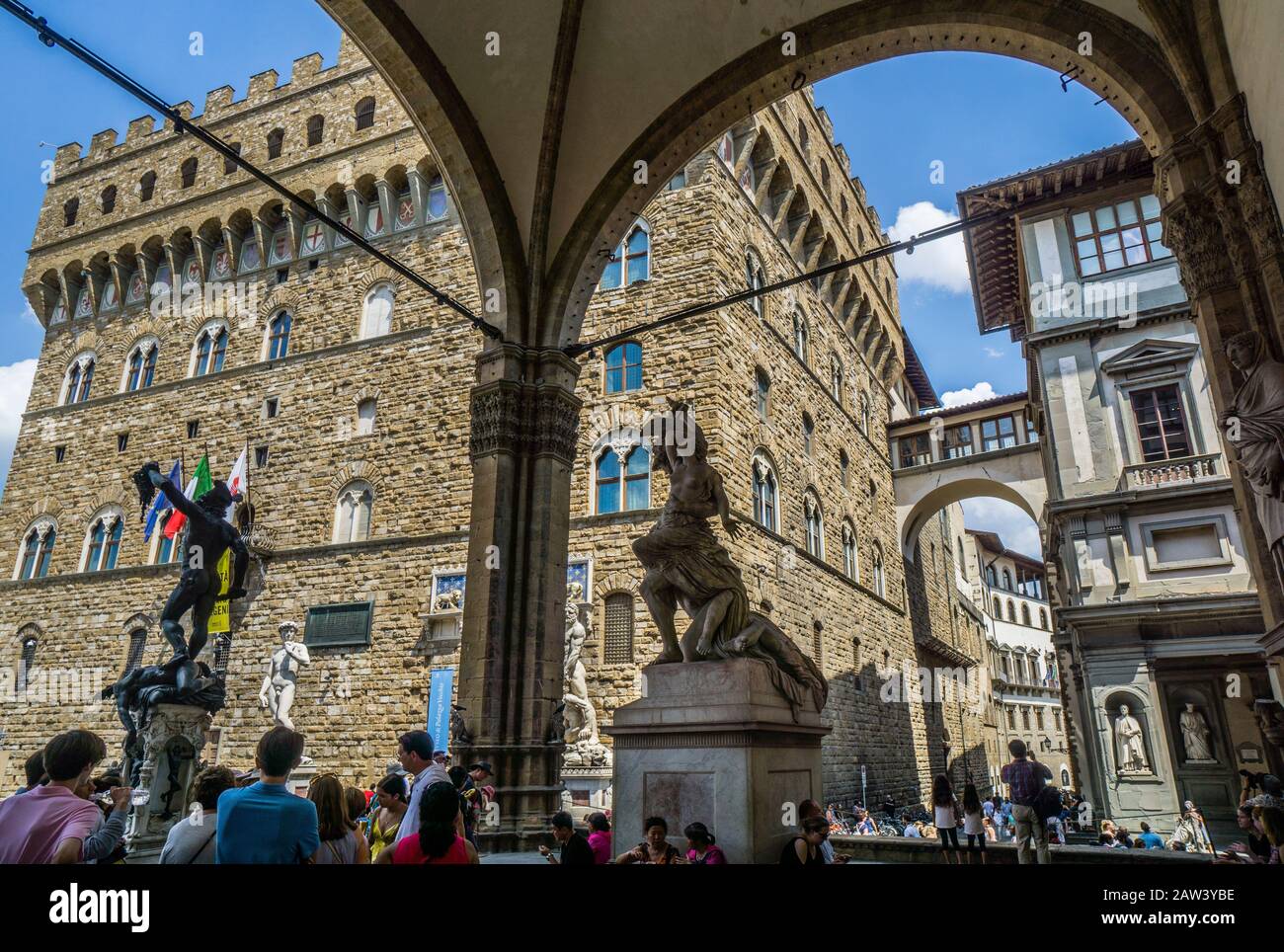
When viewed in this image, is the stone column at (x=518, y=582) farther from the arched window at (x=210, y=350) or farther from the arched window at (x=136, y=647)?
the arched window at (x=210, y=350)

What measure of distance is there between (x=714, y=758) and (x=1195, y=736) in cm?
1551

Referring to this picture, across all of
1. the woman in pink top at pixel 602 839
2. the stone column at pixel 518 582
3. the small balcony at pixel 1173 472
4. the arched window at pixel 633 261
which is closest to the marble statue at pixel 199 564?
the stone column at pixel 518 582

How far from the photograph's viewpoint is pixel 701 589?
18.8 ft

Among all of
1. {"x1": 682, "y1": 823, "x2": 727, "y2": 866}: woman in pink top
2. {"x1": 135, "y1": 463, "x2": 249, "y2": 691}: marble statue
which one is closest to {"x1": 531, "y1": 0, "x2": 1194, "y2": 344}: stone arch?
{"x1": 135, "y1": 463, "x2": 249, "y2": 691}: marble statue

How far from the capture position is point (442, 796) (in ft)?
8.29

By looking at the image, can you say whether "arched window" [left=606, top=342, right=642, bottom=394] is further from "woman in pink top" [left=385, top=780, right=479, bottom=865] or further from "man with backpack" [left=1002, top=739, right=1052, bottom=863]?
"woman in pink top" [left=385, top=780, right=479, bottom=865]

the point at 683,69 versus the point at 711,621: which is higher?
the point at 683,69

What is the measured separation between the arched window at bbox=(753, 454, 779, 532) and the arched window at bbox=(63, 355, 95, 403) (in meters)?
22.6

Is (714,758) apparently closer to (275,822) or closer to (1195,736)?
(275,822)

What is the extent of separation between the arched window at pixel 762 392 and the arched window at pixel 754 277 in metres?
1.64

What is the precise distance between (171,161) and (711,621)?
1150 inches

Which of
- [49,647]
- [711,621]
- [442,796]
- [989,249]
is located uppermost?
[989,249]
